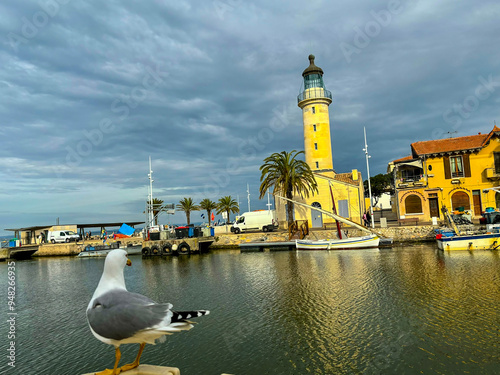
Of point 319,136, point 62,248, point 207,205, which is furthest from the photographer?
point 207,205

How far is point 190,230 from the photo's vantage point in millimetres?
43500

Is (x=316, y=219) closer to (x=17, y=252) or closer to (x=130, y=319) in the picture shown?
(x=130, y=319)

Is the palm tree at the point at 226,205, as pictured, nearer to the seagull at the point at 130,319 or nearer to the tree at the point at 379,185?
the tree at the point at 379,185

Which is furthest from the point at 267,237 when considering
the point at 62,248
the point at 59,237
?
the point at 59,237

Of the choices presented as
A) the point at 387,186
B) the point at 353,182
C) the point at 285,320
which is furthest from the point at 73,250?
the point at 387,186

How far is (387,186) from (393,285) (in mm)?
72766

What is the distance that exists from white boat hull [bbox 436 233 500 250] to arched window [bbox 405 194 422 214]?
1454 cm

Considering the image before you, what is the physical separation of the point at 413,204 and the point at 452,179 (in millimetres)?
5443

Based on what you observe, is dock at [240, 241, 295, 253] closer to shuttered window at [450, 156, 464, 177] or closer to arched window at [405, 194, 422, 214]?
arched window at [405, 194, 422, 214]

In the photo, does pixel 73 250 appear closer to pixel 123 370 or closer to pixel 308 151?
pixel 308 151

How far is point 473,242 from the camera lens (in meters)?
28.4

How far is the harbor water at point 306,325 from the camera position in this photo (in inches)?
343

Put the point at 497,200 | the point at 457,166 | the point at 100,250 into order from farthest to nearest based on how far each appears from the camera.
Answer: the point at 100,250 → the point at 457,166 → the point at 497,200

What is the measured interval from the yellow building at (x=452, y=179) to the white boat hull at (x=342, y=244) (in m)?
11.7
